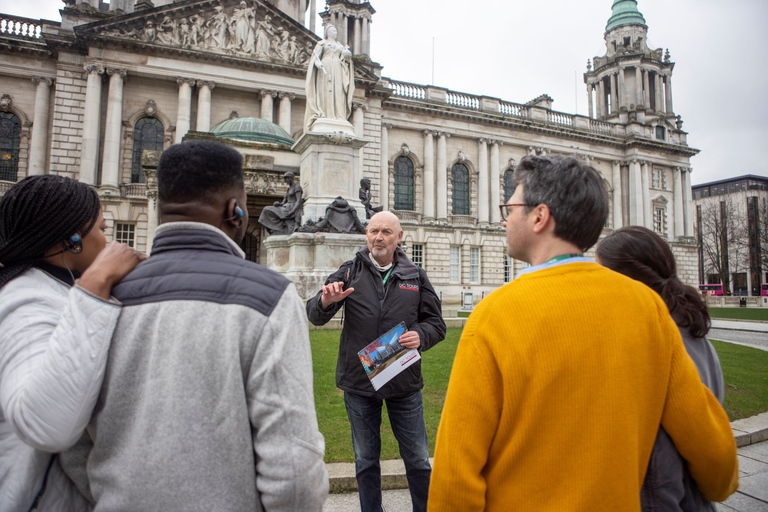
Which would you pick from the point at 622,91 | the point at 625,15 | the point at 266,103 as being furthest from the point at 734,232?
the point at 266,103

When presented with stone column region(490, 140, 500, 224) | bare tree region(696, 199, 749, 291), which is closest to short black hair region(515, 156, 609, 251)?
stone column region(490, 140, 500, 224)

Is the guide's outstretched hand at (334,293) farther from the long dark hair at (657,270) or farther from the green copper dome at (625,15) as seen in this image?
the green copper dome at (625,15)

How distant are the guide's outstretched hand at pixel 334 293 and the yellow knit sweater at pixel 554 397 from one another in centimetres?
170

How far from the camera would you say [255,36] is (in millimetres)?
31109

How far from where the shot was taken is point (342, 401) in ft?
18.7

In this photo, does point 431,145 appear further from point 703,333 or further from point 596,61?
point 703,333

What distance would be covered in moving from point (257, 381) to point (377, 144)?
34.7m

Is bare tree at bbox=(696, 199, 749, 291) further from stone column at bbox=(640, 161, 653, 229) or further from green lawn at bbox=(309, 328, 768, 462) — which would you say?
green lawn at bbox=(309, 328, 768, 462)

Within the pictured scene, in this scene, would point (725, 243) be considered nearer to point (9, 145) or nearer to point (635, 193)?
point (635, 193)

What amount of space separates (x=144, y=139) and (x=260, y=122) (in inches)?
→ 542

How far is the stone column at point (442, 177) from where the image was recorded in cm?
3966

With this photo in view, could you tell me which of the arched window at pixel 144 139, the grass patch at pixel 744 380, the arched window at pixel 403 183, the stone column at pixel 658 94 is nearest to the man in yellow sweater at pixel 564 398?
the grass patch at pixel 744 380

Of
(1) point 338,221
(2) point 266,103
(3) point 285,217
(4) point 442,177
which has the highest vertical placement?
(2) point 266,103

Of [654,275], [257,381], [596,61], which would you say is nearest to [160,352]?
[257,381]
